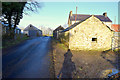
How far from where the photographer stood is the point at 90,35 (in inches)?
429

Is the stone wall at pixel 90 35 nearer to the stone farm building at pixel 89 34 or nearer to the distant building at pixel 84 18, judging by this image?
the stone farm building at pixel 89 34

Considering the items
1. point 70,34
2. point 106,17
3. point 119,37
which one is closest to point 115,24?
point 106,17

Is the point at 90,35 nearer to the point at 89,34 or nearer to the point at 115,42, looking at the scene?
the point at 89,34

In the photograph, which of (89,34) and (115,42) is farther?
(115,42)

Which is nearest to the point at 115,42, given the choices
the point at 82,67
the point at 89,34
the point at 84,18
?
the point at 89,34

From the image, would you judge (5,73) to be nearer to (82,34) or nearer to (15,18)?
(82,34)

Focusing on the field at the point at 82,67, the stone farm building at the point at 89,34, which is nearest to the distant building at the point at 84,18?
the stone farm building at the point at 89,34

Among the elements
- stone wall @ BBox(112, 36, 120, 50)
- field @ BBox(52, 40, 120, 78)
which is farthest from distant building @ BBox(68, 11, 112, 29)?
field @ BBox(52, 40, 120, 78)

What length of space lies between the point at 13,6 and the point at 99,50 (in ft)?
48.5

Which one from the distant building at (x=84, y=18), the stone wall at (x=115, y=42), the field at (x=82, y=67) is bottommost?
the field at (x=82, y=67)

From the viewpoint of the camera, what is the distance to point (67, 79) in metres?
4.06

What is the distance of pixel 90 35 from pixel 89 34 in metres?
0.22

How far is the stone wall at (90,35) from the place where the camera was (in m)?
10.6

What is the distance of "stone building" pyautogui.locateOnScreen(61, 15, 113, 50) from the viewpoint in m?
10.6
